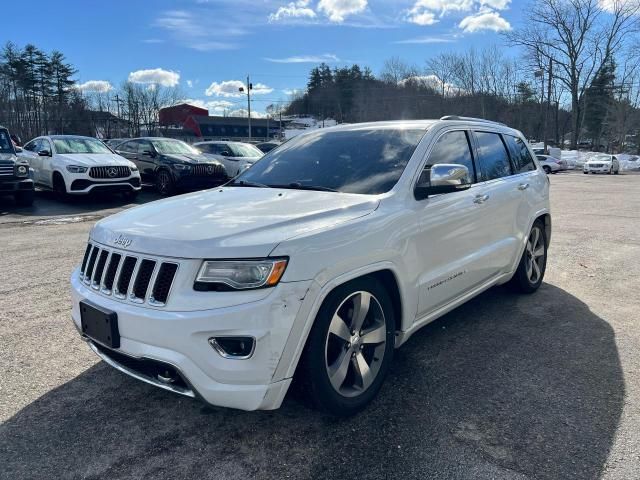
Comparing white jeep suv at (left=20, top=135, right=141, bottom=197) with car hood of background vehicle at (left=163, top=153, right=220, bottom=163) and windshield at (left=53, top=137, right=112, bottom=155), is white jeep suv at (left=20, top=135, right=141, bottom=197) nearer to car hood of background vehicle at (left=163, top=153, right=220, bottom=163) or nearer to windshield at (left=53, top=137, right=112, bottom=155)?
→ windshield at (left=53, top=137, right=112, bottom=155)

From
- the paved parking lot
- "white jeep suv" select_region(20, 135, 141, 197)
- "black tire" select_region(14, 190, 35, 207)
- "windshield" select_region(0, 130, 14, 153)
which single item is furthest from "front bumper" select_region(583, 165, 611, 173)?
"windshield" select_region(0, 130, 14, 153)

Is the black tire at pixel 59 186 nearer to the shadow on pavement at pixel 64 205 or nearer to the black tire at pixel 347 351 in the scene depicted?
the shadow on pavement at pixel 64 205

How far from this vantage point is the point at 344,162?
3.61 metres

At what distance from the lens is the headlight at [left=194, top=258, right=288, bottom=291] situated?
2.31 m

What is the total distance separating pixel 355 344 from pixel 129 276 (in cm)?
131

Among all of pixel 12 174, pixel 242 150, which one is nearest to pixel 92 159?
pixel 12 174

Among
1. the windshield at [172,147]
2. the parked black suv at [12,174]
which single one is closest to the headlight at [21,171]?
the parked black suv at [12,174]

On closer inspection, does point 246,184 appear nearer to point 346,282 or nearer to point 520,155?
point 346,282

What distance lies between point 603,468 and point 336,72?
109458 millimetres

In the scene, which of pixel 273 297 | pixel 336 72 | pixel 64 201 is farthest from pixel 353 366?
pixel 336 72

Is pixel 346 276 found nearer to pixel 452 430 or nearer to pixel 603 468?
pixel 452 430

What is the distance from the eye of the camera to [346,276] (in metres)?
2.58

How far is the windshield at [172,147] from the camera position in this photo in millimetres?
14650

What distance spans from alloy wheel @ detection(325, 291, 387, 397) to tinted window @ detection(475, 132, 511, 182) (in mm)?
1901
